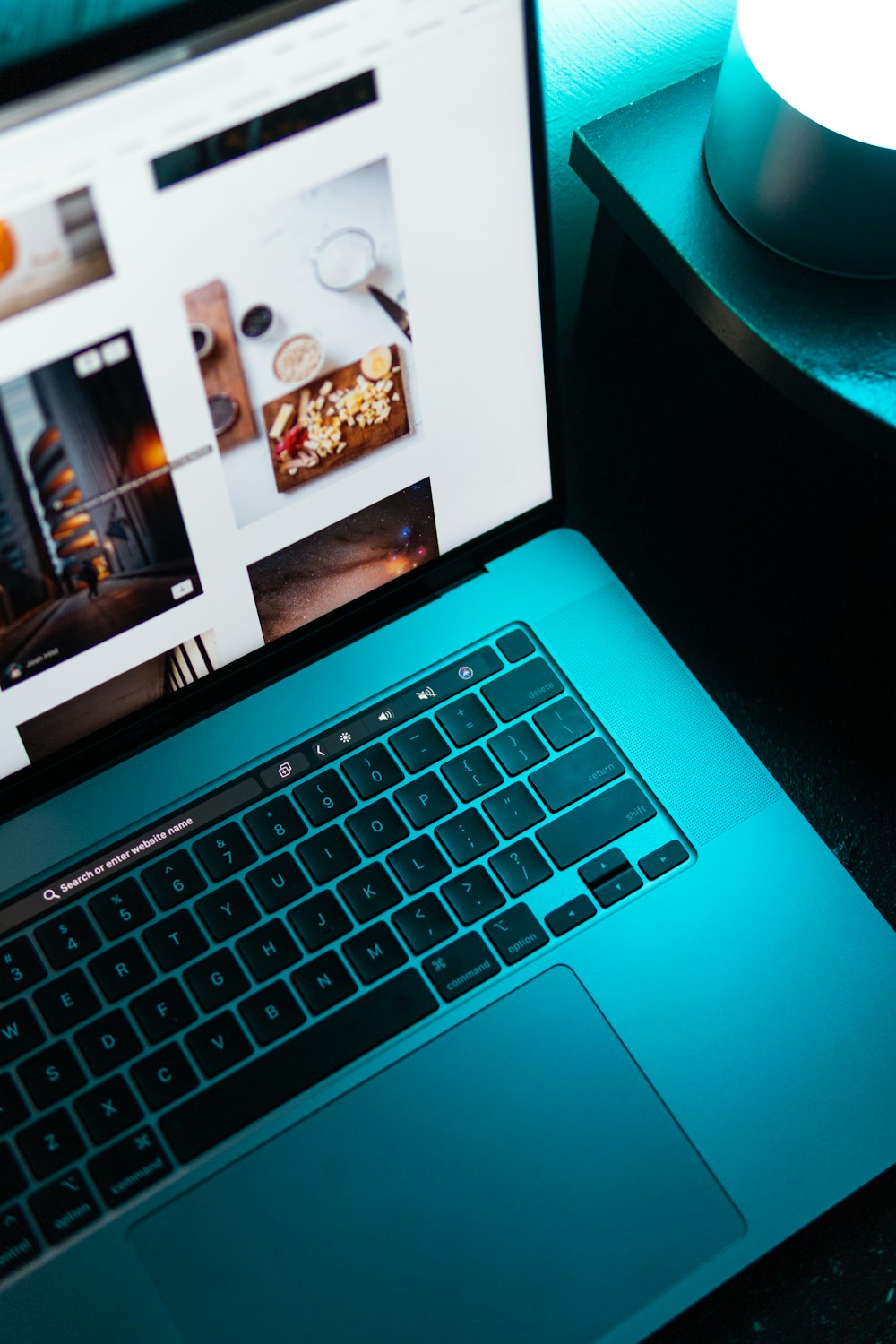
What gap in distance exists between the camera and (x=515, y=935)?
1.88 feet

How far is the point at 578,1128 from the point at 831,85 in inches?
18.6

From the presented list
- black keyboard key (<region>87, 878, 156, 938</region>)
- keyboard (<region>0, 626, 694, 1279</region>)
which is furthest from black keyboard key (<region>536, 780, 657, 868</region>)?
black keyboard key (<region>87, 878, 156, 938</region>)

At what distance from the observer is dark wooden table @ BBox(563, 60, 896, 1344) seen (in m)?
0.54

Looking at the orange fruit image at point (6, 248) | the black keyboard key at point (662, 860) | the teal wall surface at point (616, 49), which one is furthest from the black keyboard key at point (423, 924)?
the teal wall surface at point (616, 49)

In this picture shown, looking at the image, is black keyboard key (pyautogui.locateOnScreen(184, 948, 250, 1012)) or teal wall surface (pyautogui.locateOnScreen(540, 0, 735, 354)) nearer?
black keyboard key (pyautogui.locateOnScreen(184, 948, 250, 1012))

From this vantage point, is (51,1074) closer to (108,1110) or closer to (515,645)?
(108,1110)

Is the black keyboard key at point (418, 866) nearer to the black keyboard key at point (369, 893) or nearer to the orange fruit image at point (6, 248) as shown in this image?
the black keyboard key at point (369, 893)

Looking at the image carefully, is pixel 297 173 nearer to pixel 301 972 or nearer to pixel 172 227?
pixel 172 227

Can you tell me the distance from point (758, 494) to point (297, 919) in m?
0.38

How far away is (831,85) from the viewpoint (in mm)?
480

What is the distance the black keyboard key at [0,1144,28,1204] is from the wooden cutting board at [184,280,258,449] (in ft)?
1.12

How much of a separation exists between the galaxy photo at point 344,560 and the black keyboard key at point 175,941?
152mm

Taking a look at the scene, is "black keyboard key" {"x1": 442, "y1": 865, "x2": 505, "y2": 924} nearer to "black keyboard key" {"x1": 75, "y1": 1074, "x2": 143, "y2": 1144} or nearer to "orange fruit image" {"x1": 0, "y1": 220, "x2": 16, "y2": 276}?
"black keyboard key" {"x1": 75, "y1": 1074, "x2": 143, "y2": 1144}

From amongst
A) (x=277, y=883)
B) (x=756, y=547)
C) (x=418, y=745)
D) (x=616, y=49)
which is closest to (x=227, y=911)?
(x=277, y=883)
